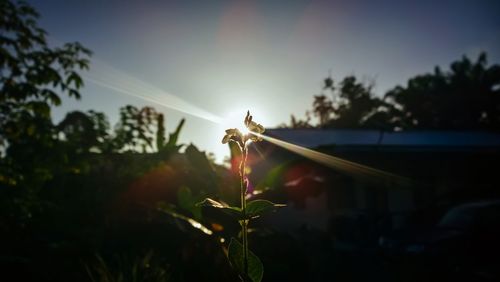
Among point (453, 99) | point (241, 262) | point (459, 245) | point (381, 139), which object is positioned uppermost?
point (453, 99)

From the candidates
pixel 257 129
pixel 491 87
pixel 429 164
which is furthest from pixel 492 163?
pixel 491 87

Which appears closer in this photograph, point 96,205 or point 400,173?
point 96,205

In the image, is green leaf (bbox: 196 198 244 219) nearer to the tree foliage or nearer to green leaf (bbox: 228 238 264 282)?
green leaf (bbox: 228 238 264 282)

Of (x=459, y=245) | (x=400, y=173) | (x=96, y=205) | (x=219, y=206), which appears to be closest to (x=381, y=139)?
(x=400, y=173)

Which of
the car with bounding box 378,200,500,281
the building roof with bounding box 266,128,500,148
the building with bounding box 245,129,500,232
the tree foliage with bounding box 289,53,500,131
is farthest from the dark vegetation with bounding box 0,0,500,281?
the tree foliage with bounding box 289,53,500,131

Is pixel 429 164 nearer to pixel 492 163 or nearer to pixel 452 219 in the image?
pixel 492 163

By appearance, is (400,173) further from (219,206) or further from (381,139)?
(219,206)

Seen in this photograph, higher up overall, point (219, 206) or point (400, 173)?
point (219, 206)

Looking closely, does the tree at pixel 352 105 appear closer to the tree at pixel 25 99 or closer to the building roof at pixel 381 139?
the building roof at pixel 381 139
